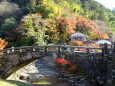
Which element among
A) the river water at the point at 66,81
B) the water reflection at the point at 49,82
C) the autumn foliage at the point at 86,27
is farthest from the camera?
the autumn foliage at the point at 86,27

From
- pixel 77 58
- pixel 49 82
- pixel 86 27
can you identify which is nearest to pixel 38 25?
pixel 86 27

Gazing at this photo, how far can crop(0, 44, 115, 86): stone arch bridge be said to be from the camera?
21.5 m

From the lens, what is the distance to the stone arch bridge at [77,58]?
21500 millimetres

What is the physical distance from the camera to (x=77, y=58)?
2409cm

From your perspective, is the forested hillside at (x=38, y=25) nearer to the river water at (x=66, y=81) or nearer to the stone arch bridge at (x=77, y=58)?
the river water at (x=66, y=81)

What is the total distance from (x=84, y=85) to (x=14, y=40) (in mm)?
25738

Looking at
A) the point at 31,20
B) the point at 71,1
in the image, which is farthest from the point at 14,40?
the point at 71,1

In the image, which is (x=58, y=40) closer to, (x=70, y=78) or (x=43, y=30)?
(x=43, y=30)

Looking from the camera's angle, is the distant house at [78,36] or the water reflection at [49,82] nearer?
the water reflection at [49,82]

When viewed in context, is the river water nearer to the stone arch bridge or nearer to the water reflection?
the water reflection

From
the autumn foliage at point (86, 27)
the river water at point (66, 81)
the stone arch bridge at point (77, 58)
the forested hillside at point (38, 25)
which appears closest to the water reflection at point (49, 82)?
the river water at point (66, 81)

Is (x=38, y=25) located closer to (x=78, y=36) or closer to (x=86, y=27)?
(x=78, y=36)

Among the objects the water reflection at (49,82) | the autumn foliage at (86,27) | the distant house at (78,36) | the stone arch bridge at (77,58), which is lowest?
the water reflection at (49,82)

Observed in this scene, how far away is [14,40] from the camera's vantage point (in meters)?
52.5
